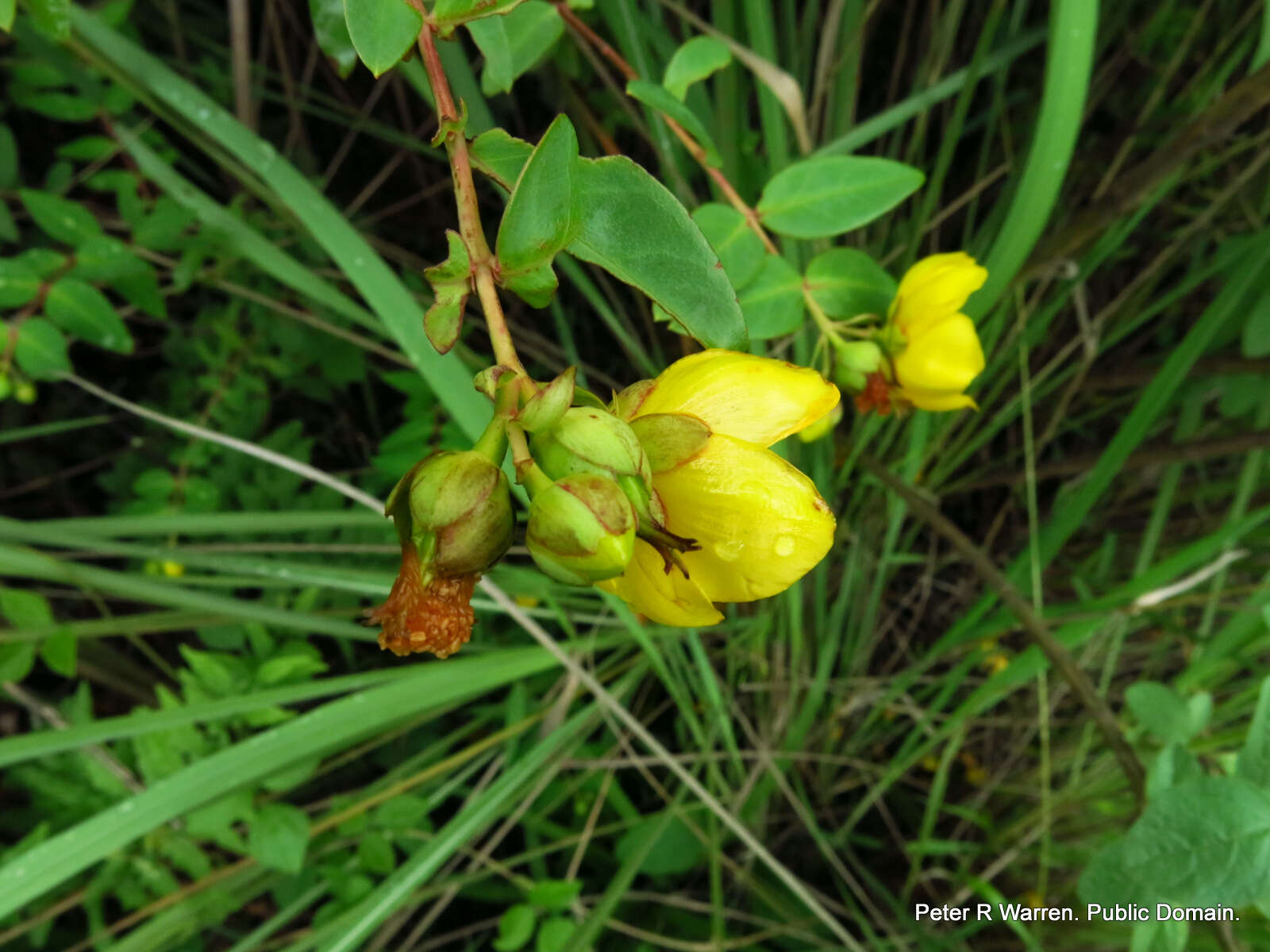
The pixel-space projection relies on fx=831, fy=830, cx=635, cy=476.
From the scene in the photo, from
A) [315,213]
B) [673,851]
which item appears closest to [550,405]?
[315,213]

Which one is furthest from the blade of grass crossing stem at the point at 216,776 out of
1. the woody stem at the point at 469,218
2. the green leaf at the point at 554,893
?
the woody stem at the point at 469,218

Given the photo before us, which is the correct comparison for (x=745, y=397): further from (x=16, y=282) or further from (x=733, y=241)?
(x=16, y=282)

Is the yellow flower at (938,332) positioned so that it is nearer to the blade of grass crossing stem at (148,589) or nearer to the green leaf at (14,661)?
the blade of grass crossing stem at (148,589)

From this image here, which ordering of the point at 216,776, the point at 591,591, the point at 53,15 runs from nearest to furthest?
the point at 53,15
the point at 216,776
the point at 591,591

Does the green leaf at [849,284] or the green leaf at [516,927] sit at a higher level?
the green leaf at [849,284]

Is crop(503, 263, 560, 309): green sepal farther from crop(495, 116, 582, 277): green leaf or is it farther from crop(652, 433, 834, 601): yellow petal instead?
crop(652, 433, 834, 601): yellow petal

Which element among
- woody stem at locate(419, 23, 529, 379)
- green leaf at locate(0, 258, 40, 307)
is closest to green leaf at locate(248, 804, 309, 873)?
green leaf at locate(0, 258, 40, 307)
